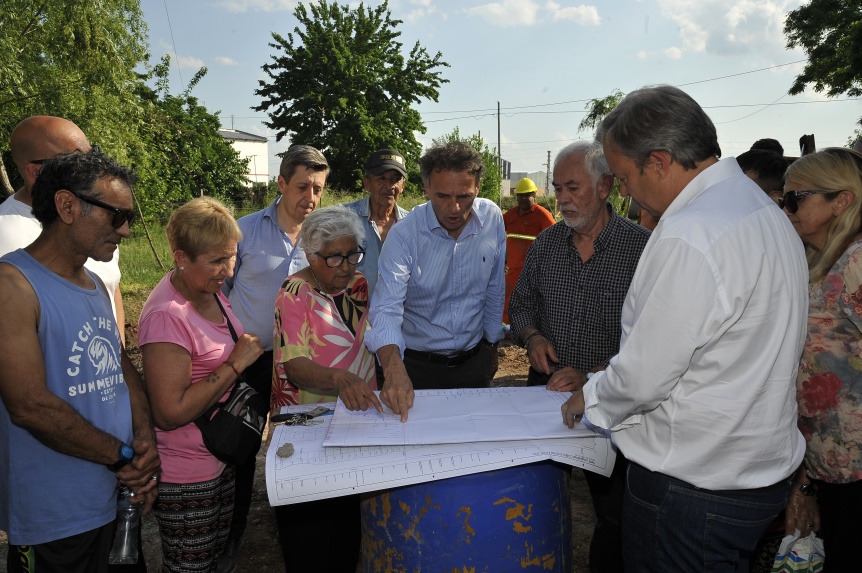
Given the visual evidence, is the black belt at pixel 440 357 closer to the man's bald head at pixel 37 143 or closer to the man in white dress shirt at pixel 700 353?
the man in white dress shirt at pixel 700 353

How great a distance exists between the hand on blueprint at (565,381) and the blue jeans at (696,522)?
71cm

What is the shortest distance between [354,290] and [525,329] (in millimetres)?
845

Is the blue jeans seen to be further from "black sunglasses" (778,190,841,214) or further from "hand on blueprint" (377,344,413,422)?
"black sunglasses" (778,190,841,214)

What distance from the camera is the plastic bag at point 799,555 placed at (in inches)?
94.7

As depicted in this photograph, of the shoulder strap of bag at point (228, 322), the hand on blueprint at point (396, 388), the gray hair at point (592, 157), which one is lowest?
the hand on blueprint at point (396, 388)

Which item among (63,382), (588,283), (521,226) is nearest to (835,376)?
(588,283)

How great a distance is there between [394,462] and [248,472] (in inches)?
83.3

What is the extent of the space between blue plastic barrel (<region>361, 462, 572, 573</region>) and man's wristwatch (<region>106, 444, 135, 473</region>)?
90 cm

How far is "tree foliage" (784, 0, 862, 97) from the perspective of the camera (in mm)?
20606

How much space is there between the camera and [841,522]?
7.39ft

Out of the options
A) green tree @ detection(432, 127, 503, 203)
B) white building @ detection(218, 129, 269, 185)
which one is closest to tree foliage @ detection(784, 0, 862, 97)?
green tree @ detection(432, 127, 503, 203)

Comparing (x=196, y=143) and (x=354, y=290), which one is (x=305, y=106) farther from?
(x=354, y=290)

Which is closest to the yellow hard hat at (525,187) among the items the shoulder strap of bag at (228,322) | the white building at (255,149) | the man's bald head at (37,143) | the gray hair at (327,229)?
the gray hair at (327,229)

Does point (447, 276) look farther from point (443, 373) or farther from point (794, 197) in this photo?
point (794, 197)
